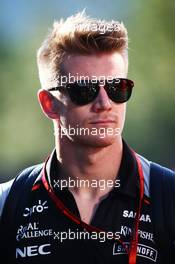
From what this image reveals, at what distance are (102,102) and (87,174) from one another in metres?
0.33

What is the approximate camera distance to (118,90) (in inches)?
103

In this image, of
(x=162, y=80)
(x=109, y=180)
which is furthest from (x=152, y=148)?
(x=109, y=180)

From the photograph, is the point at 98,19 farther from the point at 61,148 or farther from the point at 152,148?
the point at 152,148

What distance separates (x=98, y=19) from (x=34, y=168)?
0.65 metres

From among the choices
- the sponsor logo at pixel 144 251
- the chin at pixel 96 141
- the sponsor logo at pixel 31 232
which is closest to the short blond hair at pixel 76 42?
the chin at pixel 96 141

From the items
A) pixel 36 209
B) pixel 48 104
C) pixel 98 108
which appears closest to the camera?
pixel 98 108

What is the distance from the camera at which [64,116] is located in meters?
2.73

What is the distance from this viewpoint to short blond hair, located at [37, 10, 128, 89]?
8.54 ft

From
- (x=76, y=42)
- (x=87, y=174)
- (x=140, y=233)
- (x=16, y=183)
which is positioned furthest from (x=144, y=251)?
(x=76, y=42)

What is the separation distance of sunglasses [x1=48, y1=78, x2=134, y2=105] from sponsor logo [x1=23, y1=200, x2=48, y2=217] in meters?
0.41

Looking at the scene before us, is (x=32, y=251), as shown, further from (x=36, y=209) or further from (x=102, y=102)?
(x=102, y=102)

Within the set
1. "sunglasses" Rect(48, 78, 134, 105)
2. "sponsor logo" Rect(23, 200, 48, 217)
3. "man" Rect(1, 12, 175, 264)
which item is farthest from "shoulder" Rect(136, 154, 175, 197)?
"sponsor logo" Rect(23, 200, 48, 217)

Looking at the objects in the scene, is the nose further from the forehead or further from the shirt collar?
the shirt collar

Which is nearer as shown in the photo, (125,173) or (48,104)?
(125,173)
